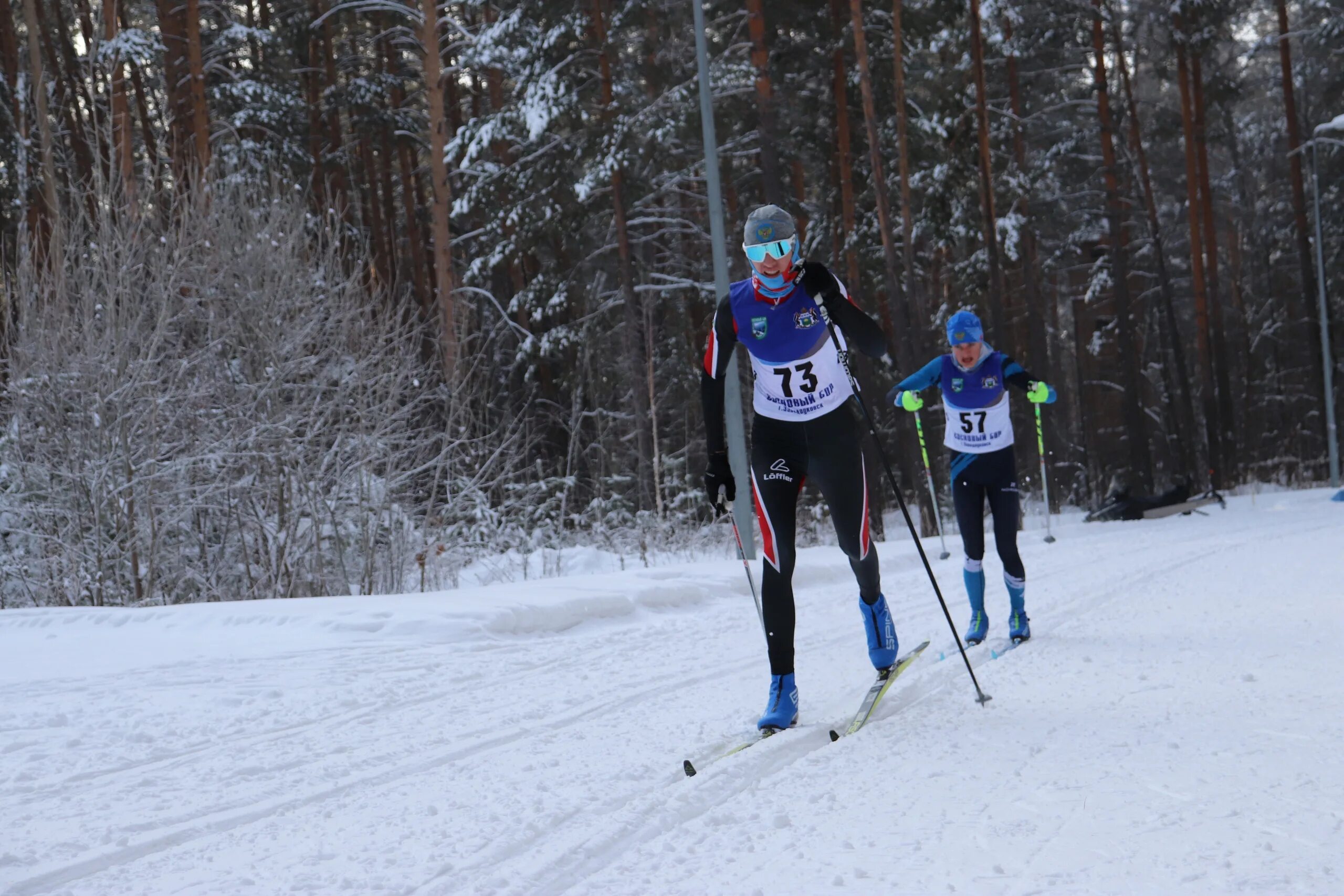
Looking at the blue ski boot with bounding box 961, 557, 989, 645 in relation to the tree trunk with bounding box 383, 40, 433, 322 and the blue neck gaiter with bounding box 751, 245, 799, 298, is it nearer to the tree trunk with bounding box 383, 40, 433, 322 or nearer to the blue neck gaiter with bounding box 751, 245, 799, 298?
the blue neck gaiter with bounding box 751, 245, 799, 298

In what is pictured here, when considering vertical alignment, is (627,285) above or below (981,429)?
above

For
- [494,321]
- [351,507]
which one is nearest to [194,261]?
[351,507]

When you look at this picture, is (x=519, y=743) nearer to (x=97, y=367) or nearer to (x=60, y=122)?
(x=97, y=367)

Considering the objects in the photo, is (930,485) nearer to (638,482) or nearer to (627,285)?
(638,482)

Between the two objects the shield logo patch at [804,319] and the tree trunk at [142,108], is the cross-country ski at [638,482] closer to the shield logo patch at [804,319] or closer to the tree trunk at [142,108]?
the shield logo patch at [804,319]

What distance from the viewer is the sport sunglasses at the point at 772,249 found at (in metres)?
5.16

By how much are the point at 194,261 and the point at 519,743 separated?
8660 mm

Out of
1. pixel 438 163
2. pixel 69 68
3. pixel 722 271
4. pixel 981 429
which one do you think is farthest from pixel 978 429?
pixel 69 68

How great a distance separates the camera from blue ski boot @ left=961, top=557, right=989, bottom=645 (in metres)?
7.40

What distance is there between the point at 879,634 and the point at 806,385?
4.27ft

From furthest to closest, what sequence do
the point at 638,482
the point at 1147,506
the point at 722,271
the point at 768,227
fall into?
1. the point at 638,482
2. the point at 1147,506
3. the point at 722,271
4. the point at 768,227

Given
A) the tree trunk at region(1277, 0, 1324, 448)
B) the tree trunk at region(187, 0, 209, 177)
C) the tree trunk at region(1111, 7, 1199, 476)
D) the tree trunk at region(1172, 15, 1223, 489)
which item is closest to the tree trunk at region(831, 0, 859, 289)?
the tree trunk at region(1111, 7, 1199, 476)

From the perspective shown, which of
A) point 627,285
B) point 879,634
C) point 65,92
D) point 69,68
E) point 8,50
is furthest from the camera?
point 69,68

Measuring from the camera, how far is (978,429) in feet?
25.9
